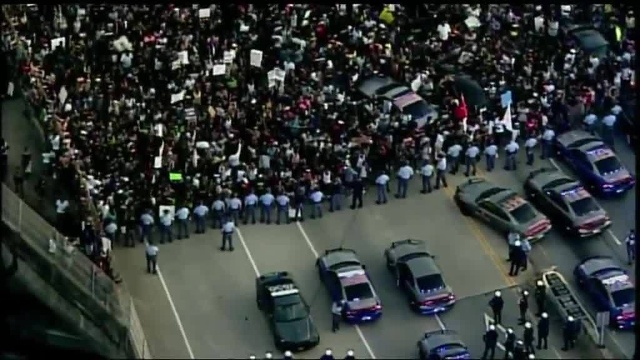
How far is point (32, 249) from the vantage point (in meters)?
27.4

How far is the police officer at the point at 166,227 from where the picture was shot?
3828 centimetres

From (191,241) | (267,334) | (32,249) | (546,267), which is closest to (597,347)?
(546,267)

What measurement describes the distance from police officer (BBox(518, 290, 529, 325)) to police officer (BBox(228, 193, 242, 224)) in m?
8.11

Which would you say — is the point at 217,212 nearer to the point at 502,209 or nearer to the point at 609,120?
the point at 502,209

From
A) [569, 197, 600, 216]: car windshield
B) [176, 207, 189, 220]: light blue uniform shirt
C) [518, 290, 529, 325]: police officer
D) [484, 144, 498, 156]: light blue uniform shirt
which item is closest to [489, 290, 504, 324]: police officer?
[518, 290, 529, 325]: police officer

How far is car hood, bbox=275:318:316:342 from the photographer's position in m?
34.9

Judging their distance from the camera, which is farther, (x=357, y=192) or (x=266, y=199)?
(x=357, y=192)

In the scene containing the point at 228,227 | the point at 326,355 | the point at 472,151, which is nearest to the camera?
the point at 326,355

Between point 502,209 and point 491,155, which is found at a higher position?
point 491,155

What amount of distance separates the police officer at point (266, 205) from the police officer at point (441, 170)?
5.04 meters

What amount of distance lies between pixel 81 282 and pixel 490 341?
32.5ft

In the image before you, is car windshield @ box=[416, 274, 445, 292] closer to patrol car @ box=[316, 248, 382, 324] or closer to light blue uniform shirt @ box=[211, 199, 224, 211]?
patrol car @ box=[316, 248, 382, 324]

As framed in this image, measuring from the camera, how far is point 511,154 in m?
42.0

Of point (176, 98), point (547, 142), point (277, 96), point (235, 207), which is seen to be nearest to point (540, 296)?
point (547, 142)
